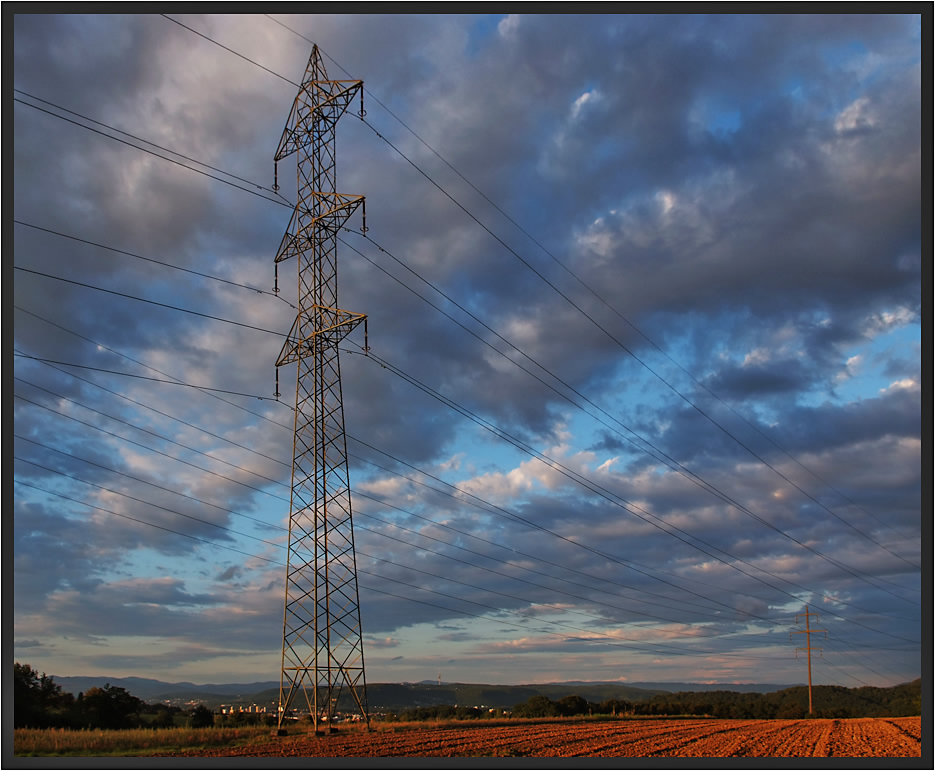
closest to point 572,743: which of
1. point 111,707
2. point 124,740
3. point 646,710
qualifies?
point 124,740

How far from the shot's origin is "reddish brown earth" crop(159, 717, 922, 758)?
32334mm

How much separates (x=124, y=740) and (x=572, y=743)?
69.5ft

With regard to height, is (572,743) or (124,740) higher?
(124,740)

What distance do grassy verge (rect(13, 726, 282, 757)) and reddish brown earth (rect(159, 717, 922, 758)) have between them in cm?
180

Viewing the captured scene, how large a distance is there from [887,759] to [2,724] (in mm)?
39502

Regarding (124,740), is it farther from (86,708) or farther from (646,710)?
(646,710)


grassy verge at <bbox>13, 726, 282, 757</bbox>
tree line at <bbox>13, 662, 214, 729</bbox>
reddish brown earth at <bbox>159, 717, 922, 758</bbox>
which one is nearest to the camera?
grassy verge at <bbox>13, 726, 282, 757</bbox>

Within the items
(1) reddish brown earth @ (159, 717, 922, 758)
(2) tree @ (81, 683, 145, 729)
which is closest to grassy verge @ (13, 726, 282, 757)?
(1) reddish brown earth @ (159, 717, 922, 758)

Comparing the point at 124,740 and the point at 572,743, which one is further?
the point at 572,743

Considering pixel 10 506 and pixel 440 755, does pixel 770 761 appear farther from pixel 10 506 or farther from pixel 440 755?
pixel 10 506

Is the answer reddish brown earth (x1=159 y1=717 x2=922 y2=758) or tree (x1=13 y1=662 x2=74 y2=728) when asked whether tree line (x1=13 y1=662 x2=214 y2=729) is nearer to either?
tree (x1=13 y1=662 x2=74 y2=728)

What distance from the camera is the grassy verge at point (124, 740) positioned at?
Result: 29156 mm

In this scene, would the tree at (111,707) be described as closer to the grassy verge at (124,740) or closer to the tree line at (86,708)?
the tree line at (86,708)

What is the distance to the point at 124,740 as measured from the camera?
104 ft
